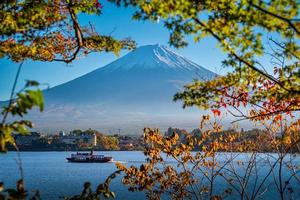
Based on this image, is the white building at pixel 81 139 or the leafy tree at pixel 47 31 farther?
the white building at pixel 81 139

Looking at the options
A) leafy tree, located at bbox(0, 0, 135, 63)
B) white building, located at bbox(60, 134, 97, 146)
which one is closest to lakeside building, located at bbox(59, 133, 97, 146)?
white building, located at bbox(60, 134, 97, 146)

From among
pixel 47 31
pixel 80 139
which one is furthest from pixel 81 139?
pixel 47 31

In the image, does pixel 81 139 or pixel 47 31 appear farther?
pixel 81 139

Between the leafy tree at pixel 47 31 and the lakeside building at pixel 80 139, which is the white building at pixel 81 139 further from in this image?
the leafy tree at pixel 47 31

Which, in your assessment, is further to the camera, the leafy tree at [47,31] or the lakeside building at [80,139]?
the lakeside building at [80,139]

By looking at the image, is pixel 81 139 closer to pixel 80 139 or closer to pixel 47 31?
pixel 80 139

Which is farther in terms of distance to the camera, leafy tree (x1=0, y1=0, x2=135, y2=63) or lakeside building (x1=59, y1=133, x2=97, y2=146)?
lakeside building (x1=59, y1=133, x2=97, y2=146)

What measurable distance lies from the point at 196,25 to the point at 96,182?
48.1 metres

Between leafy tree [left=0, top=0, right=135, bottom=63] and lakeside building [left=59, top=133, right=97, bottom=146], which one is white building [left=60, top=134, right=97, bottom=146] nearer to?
lakeside building [left=59, top=133, right=97, bottom=146]

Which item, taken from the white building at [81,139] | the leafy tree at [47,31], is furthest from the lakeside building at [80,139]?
the leafy tree at [47,31]

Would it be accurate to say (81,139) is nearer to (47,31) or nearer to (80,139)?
(80,139)

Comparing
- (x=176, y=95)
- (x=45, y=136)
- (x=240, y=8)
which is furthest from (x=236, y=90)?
(x=45, y=136)

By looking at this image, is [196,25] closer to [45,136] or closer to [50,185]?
[50,185]

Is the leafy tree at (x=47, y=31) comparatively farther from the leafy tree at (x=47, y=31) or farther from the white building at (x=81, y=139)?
the white building at (x=81, y=139)
